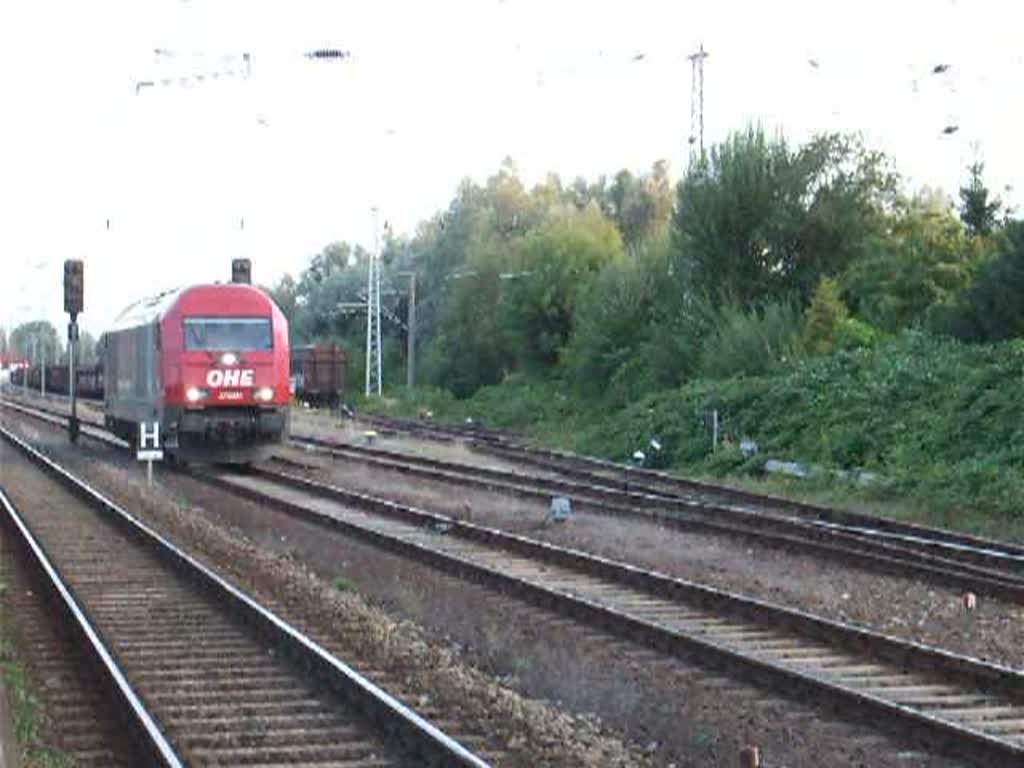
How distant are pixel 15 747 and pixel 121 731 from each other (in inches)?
31.0

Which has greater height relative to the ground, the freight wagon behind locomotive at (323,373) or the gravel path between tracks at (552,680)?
the freight wagon behind locomotive at (323,373)

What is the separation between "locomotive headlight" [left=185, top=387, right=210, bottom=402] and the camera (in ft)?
95.5

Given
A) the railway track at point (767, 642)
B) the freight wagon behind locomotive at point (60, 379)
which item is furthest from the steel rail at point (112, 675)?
the freight wagon behind locomotive at point (60, 379)

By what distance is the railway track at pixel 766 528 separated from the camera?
15.2 meters

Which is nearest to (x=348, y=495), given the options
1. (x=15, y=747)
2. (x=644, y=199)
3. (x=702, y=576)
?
(x=702, y=576)

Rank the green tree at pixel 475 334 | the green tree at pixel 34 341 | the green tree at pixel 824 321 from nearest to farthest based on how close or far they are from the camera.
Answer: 1. the green tree at pixel 824 321
2. the green tree at pixel 475 334
3. the green tree at pixel 34 341

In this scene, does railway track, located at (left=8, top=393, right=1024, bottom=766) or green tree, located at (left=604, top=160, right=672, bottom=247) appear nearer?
railway track, located at (left=8, top=393, right=1024, bottom=766)

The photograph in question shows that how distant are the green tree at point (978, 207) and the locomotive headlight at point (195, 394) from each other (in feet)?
64.9

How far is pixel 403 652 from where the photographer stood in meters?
11.5

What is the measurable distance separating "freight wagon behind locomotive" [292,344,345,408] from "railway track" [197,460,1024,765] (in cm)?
4508

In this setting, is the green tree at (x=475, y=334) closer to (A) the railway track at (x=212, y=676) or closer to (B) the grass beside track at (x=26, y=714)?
(A) the railway track at (x=212, y=676)

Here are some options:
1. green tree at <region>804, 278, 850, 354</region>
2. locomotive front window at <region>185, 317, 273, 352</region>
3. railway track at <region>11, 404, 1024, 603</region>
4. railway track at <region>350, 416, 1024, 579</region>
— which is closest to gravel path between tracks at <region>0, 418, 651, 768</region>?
railway track at <region>11, 404, 1024, 603</region>

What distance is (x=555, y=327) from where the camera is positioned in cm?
5738

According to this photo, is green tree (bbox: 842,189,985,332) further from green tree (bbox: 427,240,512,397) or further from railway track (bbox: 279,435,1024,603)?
green tree (bbox: 427,240,512,397)
